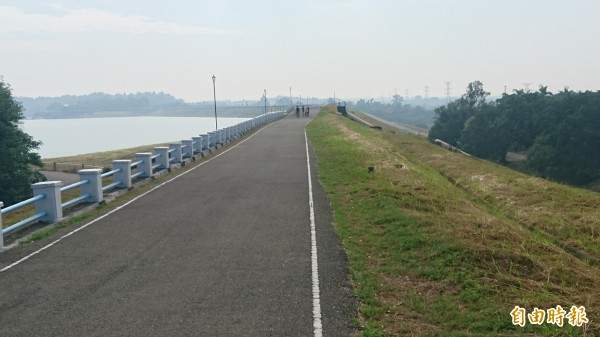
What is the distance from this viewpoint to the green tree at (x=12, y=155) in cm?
3225

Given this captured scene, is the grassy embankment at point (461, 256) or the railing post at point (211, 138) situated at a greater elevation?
the railing post at point (211, 138)

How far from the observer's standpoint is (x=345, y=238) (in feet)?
33.1

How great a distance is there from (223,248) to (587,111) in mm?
63818

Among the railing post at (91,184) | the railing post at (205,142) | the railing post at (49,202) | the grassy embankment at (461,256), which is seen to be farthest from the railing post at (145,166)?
the railing post at (205,142)

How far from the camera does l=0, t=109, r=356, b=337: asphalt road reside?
6180mm

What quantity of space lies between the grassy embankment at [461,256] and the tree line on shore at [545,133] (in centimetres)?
4753

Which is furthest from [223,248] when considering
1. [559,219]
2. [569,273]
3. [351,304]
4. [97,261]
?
[559,219]

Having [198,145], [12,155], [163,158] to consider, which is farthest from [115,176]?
[12,155]

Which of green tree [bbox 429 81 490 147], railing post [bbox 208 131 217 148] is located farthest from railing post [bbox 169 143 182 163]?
green tree [bbox 429 81 490 147]

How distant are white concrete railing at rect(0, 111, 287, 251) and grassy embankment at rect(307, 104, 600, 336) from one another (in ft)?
23.0

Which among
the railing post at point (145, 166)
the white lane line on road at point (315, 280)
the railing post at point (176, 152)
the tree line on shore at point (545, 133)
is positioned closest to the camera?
the white lane line on road at point (315, 280)

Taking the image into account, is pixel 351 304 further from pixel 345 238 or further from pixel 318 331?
pixel 345 238

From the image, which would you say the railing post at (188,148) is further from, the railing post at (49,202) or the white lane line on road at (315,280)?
the white lane line on road at (315,280)

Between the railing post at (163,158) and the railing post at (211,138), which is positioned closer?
the railing post at (163,158)
